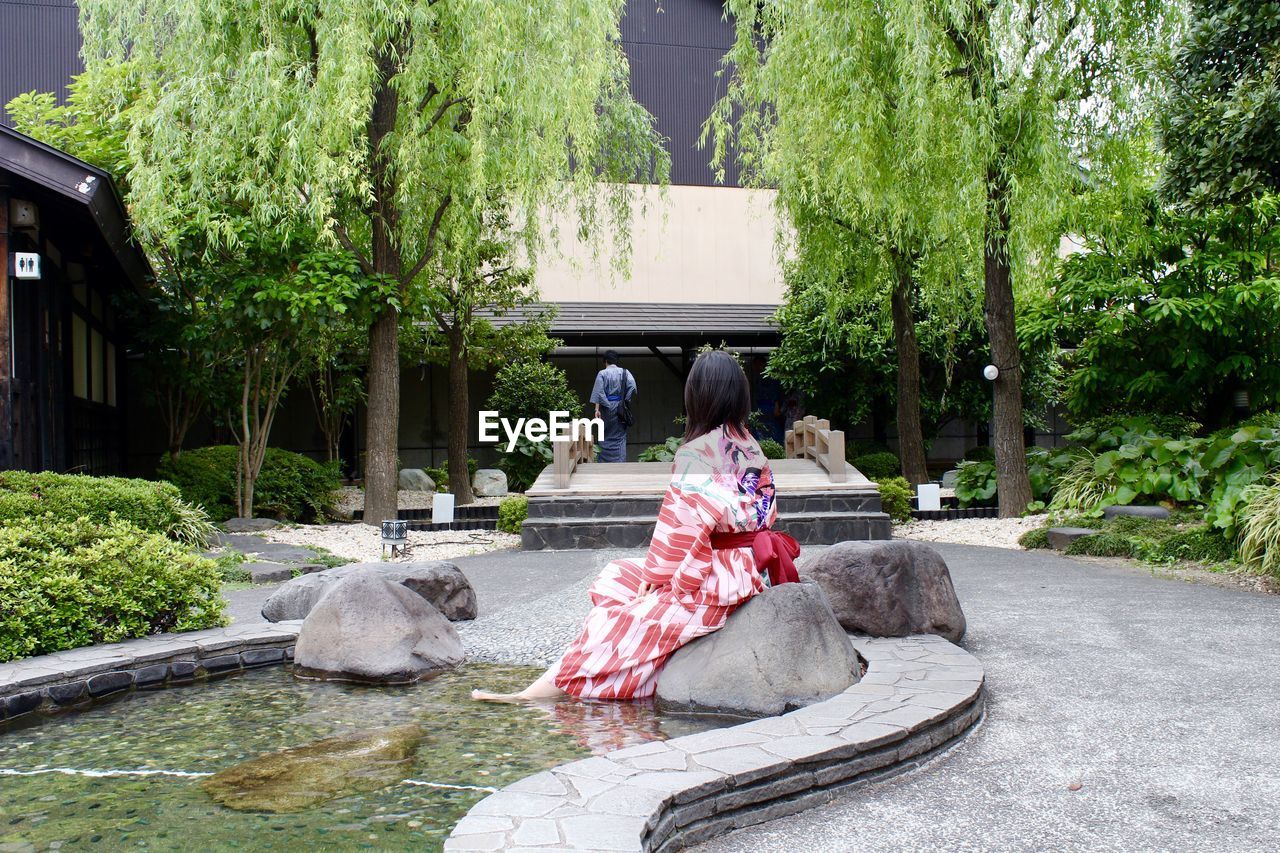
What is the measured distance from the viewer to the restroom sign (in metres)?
8.95

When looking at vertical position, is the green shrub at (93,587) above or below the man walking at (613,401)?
below

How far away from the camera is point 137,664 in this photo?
15.9 ft

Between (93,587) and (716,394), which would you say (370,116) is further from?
(716,394)

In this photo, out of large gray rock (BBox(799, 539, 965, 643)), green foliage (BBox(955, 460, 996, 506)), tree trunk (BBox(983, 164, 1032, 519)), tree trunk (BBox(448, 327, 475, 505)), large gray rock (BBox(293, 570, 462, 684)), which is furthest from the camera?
tree trunk (BBox(448, 327, 475, 505))

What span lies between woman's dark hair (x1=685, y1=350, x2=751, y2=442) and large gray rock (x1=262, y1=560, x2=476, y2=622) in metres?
2.24

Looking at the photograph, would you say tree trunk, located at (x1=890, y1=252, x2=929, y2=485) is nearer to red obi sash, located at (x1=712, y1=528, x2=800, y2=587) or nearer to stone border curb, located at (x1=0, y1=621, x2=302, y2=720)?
red obi sash, located at (x1=712, y1=528, x2=800, y2=587)

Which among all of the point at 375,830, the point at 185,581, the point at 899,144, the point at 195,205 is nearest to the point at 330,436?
the point at 195,205

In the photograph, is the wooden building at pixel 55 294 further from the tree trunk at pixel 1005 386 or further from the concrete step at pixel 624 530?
the tree trunk at pixel 1005 386

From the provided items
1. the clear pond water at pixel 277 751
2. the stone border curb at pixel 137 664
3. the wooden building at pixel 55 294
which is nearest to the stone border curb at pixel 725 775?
the clear pond water at pixel 277 751

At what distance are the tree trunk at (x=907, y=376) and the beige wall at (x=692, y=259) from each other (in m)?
5.85

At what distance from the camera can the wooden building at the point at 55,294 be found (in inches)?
342

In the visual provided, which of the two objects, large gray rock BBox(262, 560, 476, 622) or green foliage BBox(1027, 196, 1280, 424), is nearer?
large gray rock BBox(262, 560, 476, 622)

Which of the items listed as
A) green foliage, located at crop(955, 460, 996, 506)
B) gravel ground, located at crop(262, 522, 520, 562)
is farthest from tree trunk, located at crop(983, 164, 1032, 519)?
gravel ground, located at crop(262, 522, 520, 562)

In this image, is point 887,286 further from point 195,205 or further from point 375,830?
point 375,830
